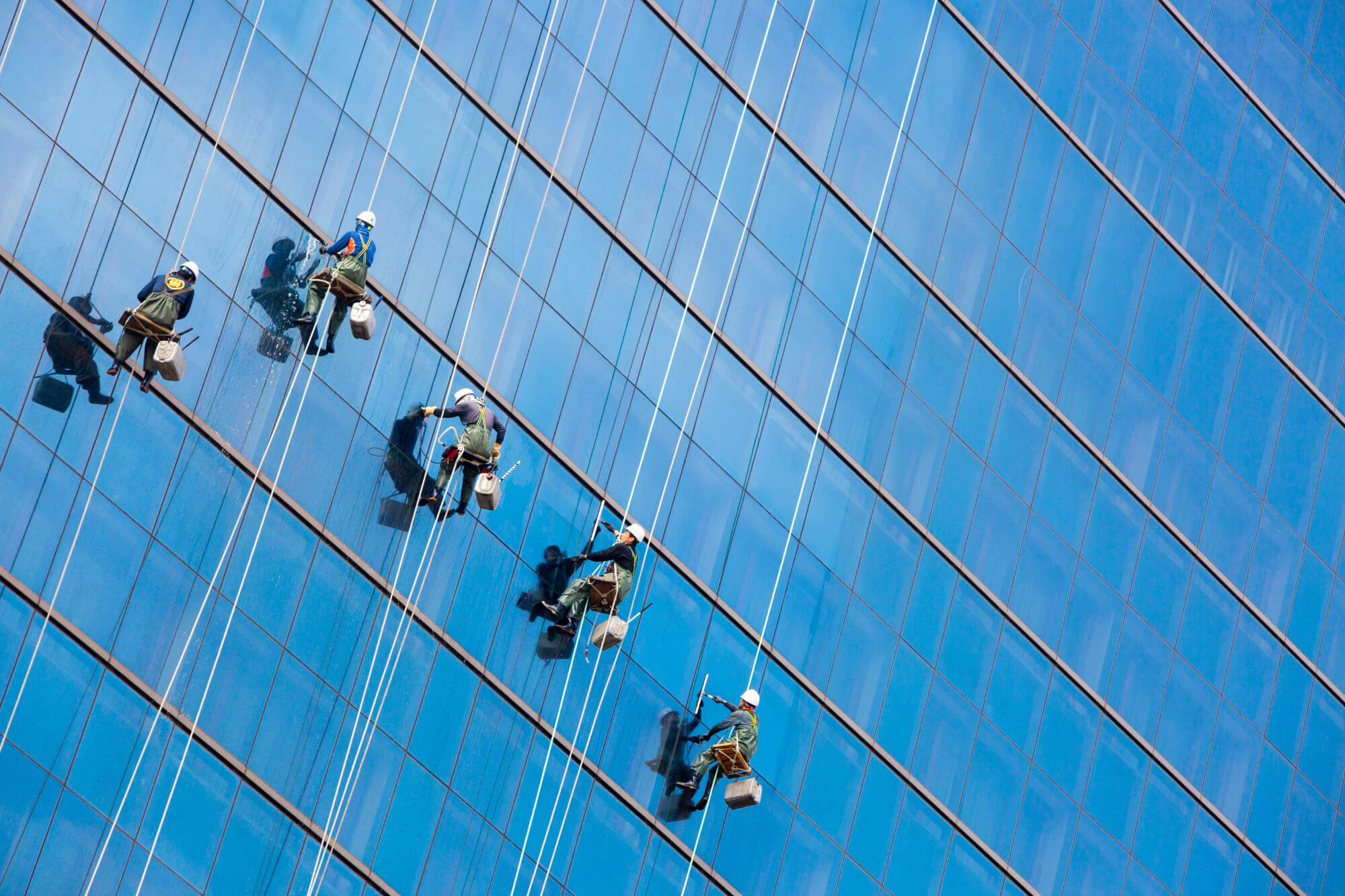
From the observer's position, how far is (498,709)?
32.4 meters

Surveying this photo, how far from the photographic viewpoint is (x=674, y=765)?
34.1 metres

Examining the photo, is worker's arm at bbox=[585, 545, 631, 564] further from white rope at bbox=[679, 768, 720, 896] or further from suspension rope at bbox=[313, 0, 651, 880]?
white rope at bbox=[679, 768, 720, 896]

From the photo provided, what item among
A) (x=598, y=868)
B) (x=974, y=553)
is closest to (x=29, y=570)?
(x=598, y=868)

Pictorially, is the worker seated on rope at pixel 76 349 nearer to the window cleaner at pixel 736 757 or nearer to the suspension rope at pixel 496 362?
the suspension rope at pixel 496 362

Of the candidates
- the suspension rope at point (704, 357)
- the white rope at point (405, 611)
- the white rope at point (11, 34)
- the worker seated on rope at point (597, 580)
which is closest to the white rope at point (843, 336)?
the suspension rope at point (704, 357)

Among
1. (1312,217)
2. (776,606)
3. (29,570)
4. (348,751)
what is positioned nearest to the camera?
(29,570)

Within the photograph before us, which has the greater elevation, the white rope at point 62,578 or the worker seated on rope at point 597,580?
the worker seated on rope at point 597,580

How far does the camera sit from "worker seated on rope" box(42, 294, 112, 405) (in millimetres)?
29188

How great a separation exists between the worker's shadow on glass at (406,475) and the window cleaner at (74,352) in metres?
3.96

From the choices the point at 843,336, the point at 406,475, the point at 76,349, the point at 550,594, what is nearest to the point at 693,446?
the point at 550,594

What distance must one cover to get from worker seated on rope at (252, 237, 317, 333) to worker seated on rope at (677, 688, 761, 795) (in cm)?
783

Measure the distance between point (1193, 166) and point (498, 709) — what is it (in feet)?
59.6

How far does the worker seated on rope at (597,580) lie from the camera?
3278cm

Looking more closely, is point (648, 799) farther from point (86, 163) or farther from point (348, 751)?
point (86, 163)
